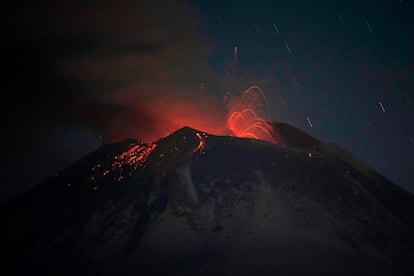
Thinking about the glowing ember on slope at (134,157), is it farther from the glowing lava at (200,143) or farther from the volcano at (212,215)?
the glowing lava at (200,143)

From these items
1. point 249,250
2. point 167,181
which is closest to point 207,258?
point 249,250

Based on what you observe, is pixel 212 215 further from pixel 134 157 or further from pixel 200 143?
pixel 134 157

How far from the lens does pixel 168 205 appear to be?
186ft

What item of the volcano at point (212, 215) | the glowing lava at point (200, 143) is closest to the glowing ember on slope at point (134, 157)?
the volcano at point (212, 215)

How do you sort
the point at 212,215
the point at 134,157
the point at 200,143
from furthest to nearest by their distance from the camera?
the point at 134,157 → the point at 200,143 → the point at 212,215

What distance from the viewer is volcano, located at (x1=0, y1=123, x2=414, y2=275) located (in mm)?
42750

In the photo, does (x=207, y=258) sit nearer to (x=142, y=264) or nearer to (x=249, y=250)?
(x=249, y=250)

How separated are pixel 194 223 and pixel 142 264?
12160 mm

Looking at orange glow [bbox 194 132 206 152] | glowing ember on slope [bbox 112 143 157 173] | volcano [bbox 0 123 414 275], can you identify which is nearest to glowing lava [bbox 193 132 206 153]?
orange glow [bbox 194 132 206 152]

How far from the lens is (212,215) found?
2135 inches

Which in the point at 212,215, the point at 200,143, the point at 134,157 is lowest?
the point at 212,215

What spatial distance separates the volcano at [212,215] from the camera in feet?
140

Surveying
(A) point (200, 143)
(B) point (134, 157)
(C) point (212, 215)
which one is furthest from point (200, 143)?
(C) point (212, 215)

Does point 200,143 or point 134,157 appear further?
point 134,157
